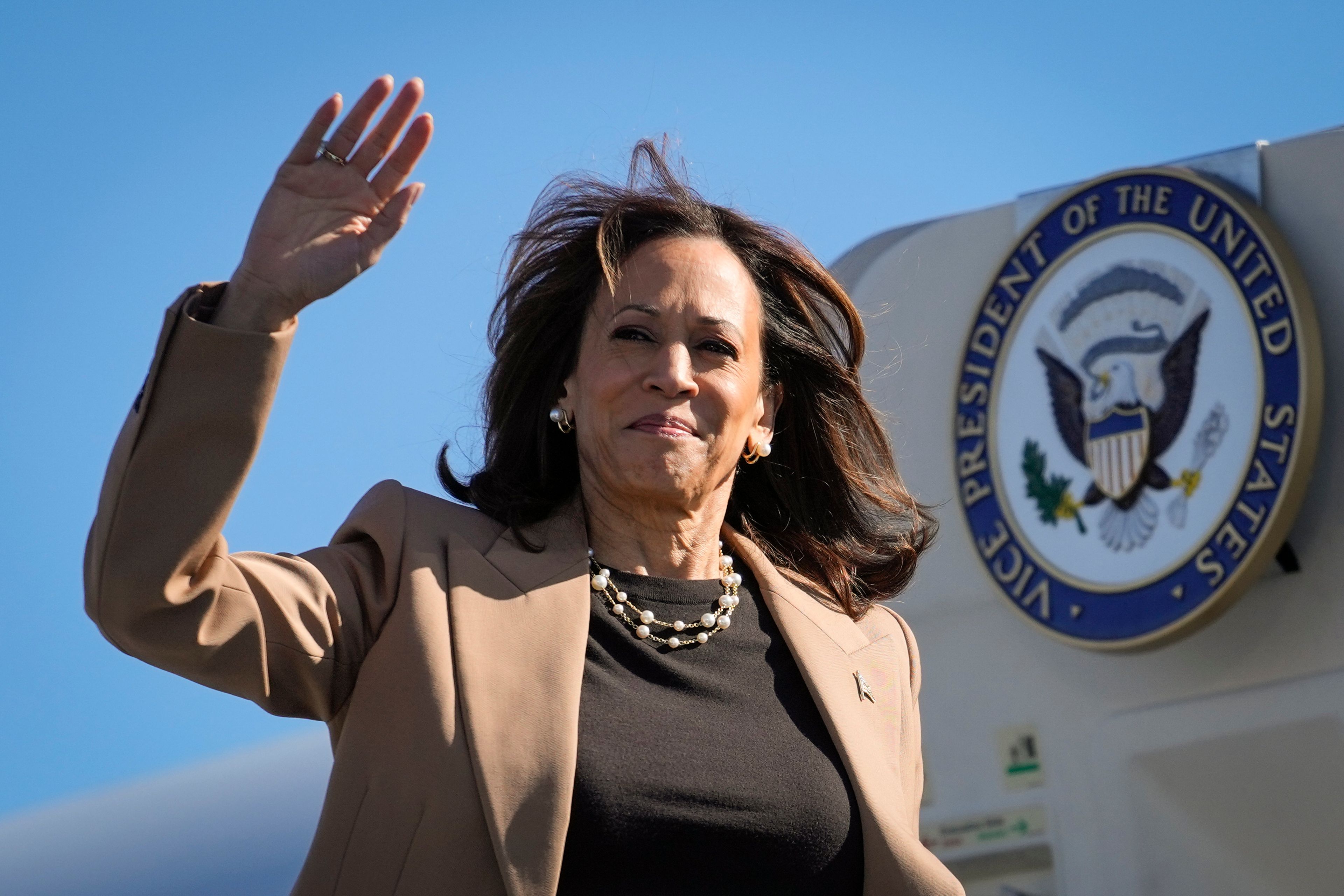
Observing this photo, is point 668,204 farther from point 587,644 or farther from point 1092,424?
point 1092,424

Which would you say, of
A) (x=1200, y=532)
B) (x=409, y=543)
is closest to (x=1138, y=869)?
(x=1200, y=532)

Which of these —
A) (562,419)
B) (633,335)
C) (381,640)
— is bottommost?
(381,640)

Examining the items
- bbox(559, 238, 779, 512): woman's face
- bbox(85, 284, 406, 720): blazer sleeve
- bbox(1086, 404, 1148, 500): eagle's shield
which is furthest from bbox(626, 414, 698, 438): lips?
bbox(1086, 404, 1148, 500): eagle's shield

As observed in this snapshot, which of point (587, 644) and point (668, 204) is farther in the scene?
point (668, 204)

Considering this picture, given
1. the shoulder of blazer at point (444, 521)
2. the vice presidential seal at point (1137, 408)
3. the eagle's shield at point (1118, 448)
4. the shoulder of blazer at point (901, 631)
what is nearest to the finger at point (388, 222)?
the shoulder of blazer at point (444, 521)

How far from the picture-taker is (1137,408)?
6082mm

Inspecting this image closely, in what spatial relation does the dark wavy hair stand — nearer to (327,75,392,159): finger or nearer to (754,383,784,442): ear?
(754,383,784,442): ear

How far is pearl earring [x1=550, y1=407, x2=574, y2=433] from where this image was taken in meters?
2.77

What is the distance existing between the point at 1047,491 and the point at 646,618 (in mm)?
4072

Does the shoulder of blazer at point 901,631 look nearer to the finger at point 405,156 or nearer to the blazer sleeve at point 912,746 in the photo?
the blazer sleeve at point 912,746

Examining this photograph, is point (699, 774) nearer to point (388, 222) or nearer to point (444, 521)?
point (444, 521)

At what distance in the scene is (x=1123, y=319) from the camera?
20.3 ft

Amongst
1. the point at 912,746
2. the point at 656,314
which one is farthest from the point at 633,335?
the point at 912,746

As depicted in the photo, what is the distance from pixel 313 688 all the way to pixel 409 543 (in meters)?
0.27
